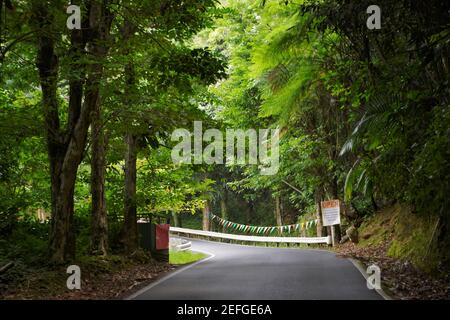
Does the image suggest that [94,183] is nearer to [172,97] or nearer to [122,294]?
[172,97]

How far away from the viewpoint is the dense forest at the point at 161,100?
845cm

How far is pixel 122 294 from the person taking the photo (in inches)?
376

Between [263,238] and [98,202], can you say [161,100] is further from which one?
[263,238]

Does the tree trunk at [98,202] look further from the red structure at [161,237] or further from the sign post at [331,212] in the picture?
the sign post at [331,212]

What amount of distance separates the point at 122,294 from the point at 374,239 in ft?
37.5

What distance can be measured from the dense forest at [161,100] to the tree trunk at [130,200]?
4cm

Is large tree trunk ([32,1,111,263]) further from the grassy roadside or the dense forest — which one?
the grassy roadside

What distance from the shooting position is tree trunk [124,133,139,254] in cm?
1569

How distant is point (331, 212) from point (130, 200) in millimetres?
8988

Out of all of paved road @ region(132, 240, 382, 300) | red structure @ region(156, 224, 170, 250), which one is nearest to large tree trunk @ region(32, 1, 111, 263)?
paved road @ region(132, 240, 382, 300)

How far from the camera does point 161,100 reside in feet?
41.6

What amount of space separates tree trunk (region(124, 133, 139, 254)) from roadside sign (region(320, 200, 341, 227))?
8.68 m

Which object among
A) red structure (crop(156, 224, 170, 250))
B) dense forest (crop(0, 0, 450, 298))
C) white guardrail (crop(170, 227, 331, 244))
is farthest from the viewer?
white guardrail (crop(170, 227, 331, 244))
